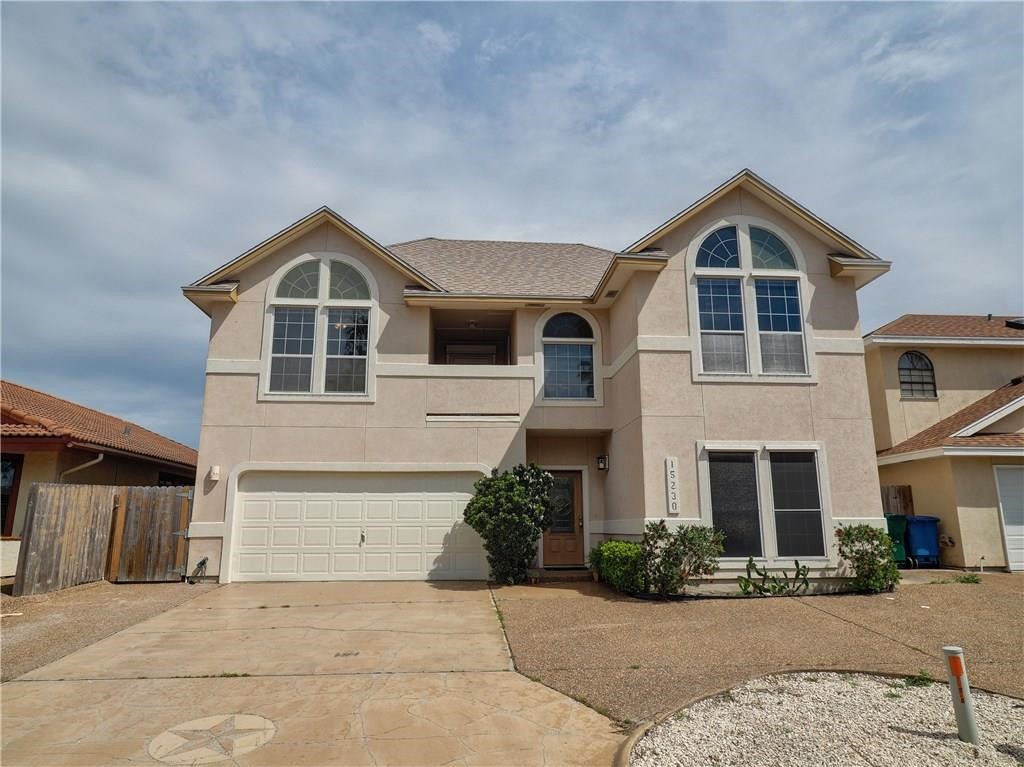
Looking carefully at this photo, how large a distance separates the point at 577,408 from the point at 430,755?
33.1 ft

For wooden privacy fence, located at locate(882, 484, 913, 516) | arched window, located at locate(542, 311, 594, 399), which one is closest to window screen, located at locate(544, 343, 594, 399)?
arched window, located at locate(542, 311, 594, 399)

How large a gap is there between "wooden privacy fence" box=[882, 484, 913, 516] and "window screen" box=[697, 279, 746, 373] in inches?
273

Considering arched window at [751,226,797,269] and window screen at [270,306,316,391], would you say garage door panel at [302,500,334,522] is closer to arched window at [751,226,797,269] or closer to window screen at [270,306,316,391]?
window screen at [270,306,316,391]

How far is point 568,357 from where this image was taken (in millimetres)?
14531

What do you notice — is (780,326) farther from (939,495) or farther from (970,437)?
(939,495)

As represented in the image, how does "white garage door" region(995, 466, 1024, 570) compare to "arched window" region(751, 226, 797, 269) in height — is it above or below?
below

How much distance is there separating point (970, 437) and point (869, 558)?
5512 mm

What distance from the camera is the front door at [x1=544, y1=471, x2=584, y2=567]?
1433 cm

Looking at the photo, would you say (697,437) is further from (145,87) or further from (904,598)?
(145,87)

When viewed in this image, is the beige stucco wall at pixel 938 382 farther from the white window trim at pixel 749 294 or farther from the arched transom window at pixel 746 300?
the arched transom window at pixel 746 300

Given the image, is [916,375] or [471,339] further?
[916,375]

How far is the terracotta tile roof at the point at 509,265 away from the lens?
1483 centimetres

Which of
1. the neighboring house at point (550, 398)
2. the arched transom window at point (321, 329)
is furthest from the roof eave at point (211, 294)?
the arched transom window at point (321, 329)

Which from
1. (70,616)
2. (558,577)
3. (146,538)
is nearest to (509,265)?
(558,577)
